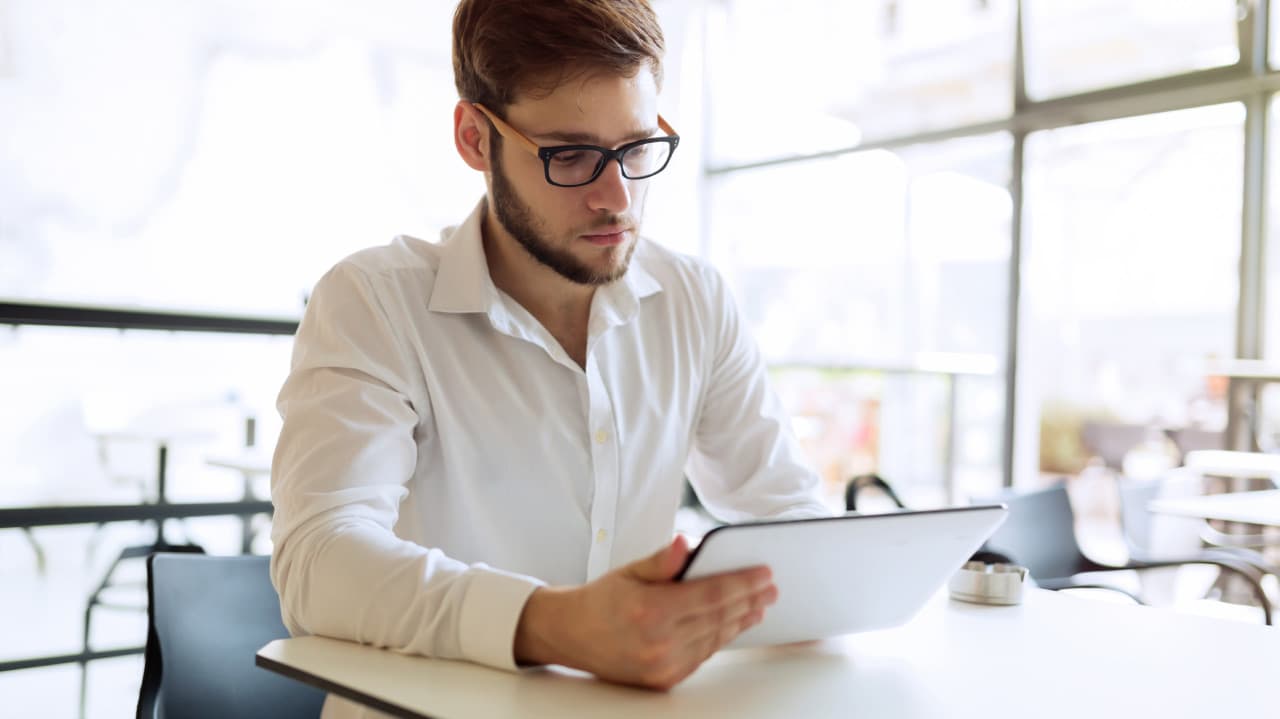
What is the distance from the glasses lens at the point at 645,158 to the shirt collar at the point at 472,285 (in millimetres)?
195

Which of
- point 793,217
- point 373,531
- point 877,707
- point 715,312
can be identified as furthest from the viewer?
point 793,217

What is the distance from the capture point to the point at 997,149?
16.2ft

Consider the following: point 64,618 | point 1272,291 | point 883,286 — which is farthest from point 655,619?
point 883,286

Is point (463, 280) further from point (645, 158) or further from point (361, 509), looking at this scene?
point (361, 509)

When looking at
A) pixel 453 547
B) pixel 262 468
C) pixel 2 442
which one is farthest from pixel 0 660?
pixel 453 547

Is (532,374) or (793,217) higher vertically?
(793,217)

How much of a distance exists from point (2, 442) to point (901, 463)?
4243 mm

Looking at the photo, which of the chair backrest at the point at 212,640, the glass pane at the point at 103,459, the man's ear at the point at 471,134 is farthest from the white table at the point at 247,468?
the man's ear at the point at 471,134

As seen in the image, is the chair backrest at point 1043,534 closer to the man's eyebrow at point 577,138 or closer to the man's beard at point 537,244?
the man's beard at point 537,244

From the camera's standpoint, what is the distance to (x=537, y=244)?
1438mm

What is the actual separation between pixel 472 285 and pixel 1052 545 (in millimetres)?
1903

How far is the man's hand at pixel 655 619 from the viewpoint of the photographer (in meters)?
0.83

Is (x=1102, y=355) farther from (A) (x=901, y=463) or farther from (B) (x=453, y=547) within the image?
(B) (x=453, y=547)

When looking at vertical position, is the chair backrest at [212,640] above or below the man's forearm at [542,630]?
below
